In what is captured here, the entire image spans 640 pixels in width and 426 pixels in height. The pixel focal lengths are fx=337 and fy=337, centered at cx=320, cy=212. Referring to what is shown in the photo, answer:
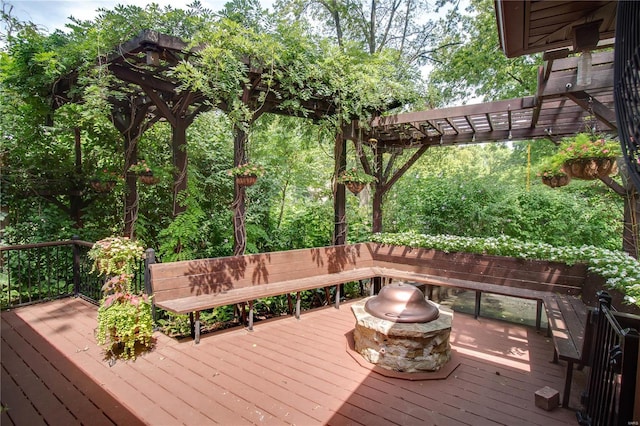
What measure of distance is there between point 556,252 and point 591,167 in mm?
1411

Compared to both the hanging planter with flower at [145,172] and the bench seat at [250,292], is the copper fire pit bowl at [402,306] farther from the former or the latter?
the hanging planter with flower at [145,172]

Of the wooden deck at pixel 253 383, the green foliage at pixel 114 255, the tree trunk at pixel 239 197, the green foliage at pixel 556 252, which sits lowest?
the wooden deck at pixel 253 383

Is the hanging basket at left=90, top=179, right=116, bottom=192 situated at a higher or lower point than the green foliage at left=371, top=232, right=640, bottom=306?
higher

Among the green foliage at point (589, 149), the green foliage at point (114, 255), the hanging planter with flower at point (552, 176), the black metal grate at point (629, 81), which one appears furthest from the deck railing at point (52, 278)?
the hanging planter with flower at point (552, 176)

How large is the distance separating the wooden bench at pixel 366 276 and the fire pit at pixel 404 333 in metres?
0.89

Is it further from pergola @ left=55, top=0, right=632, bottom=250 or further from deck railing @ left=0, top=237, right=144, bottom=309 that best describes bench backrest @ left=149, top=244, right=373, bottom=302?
deck railing @ left=0, top=237, right=144, bottom=309

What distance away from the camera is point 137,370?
9.14 ft

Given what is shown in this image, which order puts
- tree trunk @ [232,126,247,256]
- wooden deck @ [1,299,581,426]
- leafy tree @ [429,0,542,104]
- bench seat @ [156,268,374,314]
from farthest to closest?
leafy tree @ [429,0,542,104]
tree trunk @ [232,126,247,256]
bench seat @ [156,268,374,314]
wooden deck @ [1,299,581,426]

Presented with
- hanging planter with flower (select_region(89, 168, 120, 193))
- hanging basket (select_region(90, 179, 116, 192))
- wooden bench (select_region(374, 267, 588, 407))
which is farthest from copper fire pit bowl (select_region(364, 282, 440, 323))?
hanging basket (select_region(90, 179, 116, 192))

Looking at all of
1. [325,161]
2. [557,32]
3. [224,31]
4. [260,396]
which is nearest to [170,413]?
[260,396]

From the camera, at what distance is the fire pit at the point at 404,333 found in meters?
2.87

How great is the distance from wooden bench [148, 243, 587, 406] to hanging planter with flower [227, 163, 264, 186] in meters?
0.94

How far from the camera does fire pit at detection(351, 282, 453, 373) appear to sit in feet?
9.43

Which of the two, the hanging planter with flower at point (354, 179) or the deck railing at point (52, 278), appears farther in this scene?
the hanging planter with flower at point (354, 179)
